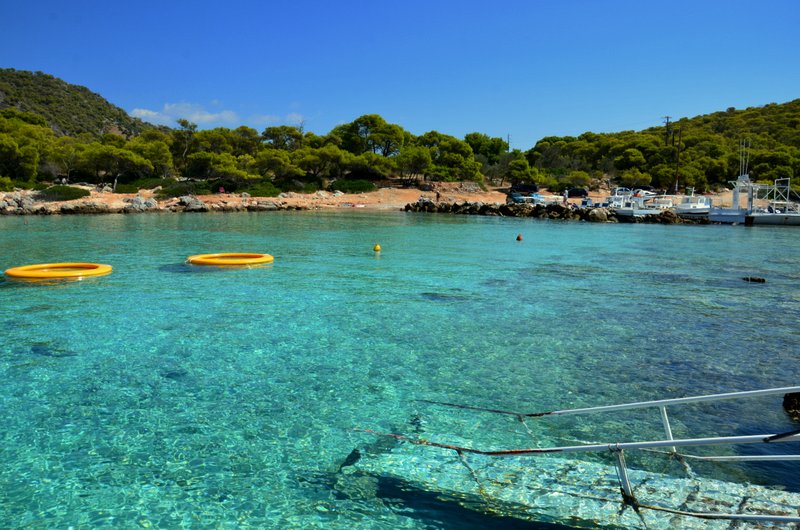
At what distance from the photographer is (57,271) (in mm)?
14180

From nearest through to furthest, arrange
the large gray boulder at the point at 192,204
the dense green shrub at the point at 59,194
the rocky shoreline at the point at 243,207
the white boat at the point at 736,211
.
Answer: the rocky shoreline at the point at 243,207
the white boat at the point at 736,211
the dense green shrub at the point at 59,194
the large gray boulder at the point at 192,204

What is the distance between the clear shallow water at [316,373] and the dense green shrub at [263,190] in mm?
43218

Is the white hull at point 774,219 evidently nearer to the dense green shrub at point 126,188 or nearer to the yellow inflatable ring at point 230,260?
the yellow inflatable ring at point 230,260

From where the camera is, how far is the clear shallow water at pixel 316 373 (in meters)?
4.48

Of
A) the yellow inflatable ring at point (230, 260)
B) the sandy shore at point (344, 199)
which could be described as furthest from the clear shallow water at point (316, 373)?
the sandy shore at point (344, 199)

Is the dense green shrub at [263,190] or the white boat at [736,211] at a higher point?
the dense green shrub at [263,190]

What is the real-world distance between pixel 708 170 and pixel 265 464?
7887 centimetres

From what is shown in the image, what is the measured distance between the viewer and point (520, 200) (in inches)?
2319

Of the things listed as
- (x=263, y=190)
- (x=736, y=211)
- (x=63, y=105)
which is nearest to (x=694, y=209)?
Result: (x=736, y=211)

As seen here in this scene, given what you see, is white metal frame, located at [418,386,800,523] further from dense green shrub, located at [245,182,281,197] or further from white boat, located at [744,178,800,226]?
dense green shrub, located at [245,182,281,197]

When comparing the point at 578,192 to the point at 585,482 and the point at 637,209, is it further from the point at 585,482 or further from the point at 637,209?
the point at 585,482

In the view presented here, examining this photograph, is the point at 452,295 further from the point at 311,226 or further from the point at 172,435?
the point at 311,226

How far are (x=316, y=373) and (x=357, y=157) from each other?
62.2 metres

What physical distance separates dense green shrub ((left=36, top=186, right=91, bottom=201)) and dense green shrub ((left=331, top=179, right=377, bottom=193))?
27.1 meters
